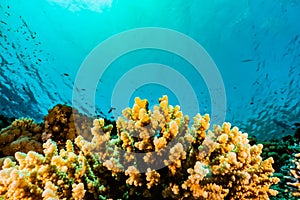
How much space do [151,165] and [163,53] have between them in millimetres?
10454

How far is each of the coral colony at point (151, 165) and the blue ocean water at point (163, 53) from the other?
856cm

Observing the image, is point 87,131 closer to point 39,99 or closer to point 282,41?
point 282,41

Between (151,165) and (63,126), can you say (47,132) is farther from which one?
(151,165)

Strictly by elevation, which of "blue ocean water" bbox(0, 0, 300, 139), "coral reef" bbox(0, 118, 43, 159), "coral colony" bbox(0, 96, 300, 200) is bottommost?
"coral colony" bbox(0, 96, 300, 200)

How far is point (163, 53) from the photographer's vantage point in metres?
12.3

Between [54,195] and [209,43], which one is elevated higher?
[209,43]

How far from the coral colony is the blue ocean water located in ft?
28.1

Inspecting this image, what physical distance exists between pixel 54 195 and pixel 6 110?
19.3 m

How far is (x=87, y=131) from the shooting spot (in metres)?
5.45

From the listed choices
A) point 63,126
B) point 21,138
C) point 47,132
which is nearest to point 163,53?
point 63,126

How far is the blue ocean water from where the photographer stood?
1059 centimetres

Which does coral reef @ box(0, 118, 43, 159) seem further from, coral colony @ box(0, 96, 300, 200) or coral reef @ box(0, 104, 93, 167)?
coral colony @ box(0, 96, 300, 200)

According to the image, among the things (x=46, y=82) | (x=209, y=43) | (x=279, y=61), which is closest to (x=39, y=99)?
(x=46, y=82)

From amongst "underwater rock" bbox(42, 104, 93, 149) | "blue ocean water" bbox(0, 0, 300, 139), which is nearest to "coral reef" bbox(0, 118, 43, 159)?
"underwater rock" bbox(42, 104, 93, 149)
